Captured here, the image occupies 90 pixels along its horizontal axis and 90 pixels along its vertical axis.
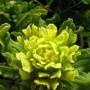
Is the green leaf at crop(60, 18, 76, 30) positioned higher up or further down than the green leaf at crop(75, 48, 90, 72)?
higher up

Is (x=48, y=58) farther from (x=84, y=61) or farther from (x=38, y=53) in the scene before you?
(x=84, y=61)

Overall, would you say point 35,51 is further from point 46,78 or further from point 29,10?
point 29,10

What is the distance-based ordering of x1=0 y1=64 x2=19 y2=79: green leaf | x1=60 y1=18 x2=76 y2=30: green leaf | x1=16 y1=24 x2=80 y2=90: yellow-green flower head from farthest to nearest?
x1=60 y1=18 x2=76 y2=30: green leaf → x1=0 y1=64 x2=19 y2=79: green leaf → x1=16 y1=24 x2=80 y2=90: yellow-green flower head

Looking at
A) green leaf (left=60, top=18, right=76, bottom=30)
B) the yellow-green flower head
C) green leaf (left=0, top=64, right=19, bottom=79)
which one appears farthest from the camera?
green leaf (left=60, top=18, right=76, bottom=30)

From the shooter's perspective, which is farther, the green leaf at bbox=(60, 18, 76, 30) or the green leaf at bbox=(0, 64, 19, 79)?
the green leaf at bbox=(60, 18, 76, 30)

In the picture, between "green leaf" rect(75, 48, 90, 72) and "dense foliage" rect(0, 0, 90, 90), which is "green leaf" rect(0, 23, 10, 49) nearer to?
"dense foliage" rect(0, 0, 90, 90)

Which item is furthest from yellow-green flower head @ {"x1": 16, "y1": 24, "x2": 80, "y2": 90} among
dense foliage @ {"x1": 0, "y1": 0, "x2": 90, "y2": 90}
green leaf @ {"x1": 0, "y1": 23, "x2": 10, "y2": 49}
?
green leaf @ {"x1": 0, "y1": 23, "x2": 10, "y2": 49}

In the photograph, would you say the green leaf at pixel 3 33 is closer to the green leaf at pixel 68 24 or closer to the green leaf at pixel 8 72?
the green leaf at pixel 8 72
